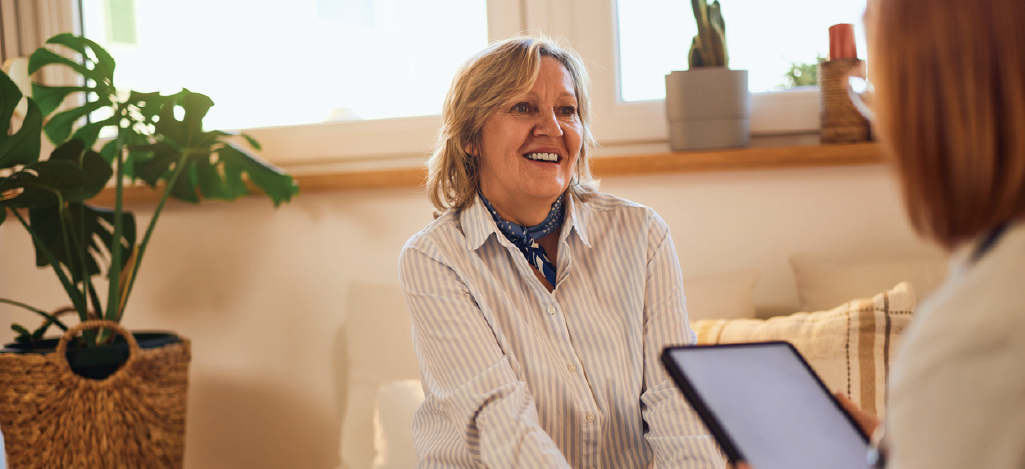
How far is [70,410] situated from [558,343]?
113 centimetres

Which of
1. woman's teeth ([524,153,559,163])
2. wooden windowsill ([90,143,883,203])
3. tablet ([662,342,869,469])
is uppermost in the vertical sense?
woman's teeth ([524,153,559,163])

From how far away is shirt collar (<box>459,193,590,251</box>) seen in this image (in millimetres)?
1290

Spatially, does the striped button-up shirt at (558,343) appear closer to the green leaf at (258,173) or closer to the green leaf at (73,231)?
the green leaf at (258,173)

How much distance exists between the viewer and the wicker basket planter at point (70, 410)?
1660mm

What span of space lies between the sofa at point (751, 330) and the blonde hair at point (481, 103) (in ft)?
1.25

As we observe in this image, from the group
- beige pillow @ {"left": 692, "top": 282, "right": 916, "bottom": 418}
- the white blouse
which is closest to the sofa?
beige pillow @ {"left": 692, "top": 282, "right": 916, "bottom": 418}

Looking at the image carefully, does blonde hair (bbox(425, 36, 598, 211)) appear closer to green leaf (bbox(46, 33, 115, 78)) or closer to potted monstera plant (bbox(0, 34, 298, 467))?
potted monstera plant (bbox(0, 34, 298, 467))

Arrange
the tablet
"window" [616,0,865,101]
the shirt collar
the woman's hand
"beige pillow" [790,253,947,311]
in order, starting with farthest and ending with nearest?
1. "window" [616,0,865,101]
2. "beige pillow" [790,253,947,311]
3. the shirt collar
4. the woman's hand
5. the tablet

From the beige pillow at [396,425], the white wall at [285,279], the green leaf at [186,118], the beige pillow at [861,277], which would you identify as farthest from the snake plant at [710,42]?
the green leaf at [186,118]

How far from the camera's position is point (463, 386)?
3.79ft

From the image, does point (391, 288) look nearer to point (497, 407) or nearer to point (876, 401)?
point (497, 407)

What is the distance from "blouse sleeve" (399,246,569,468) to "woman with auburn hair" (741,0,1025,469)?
2.18 feet

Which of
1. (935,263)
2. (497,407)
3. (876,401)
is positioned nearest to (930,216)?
(497,407)

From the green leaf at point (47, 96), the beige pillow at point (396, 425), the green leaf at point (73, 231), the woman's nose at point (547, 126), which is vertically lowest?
the beige pillow at point (396, 425)
